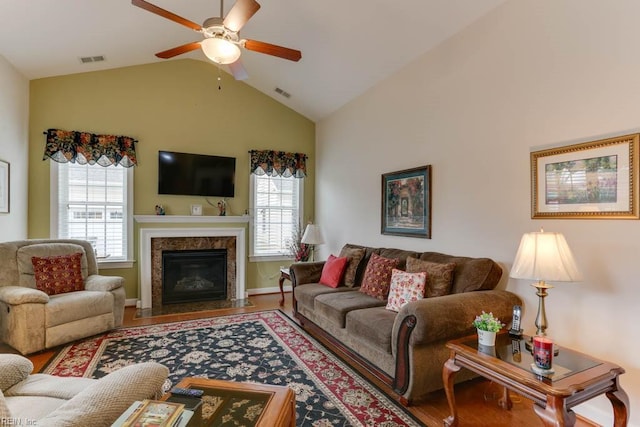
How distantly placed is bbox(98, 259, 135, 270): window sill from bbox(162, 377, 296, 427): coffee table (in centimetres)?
369

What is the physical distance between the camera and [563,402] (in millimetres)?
1569

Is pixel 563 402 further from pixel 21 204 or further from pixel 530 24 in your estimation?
pixel 21 204

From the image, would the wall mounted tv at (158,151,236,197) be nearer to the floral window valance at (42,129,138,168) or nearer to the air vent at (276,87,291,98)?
the floral window valance at (42,129,138,168)

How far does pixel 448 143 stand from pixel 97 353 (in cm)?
402

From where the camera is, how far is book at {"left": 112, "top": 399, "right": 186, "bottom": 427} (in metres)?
1.21

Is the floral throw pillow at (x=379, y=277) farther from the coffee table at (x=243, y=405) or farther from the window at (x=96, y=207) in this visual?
the window at (x=96, y=207)

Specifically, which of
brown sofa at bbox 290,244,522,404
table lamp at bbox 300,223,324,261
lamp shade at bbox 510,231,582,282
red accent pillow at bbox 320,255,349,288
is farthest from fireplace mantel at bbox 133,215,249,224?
lamp shade at bbox 510,231,582,282

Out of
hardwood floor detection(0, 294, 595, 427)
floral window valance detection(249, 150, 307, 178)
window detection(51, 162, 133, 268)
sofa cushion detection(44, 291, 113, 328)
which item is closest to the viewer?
hardwood floor detection(0, 294, 595, 427)

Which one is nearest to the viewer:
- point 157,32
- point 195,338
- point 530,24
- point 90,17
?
point 530,24

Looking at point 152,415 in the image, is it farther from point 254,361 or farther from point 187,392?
point 254,361

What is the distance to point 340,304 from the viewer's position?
10.6ft

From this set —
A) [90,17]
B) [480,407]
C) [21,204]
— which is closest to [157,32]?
[90,17]

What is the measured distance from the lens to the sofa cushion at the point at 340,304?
3.14m

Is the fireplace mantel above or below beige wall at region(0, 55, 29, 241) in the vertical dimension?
below
